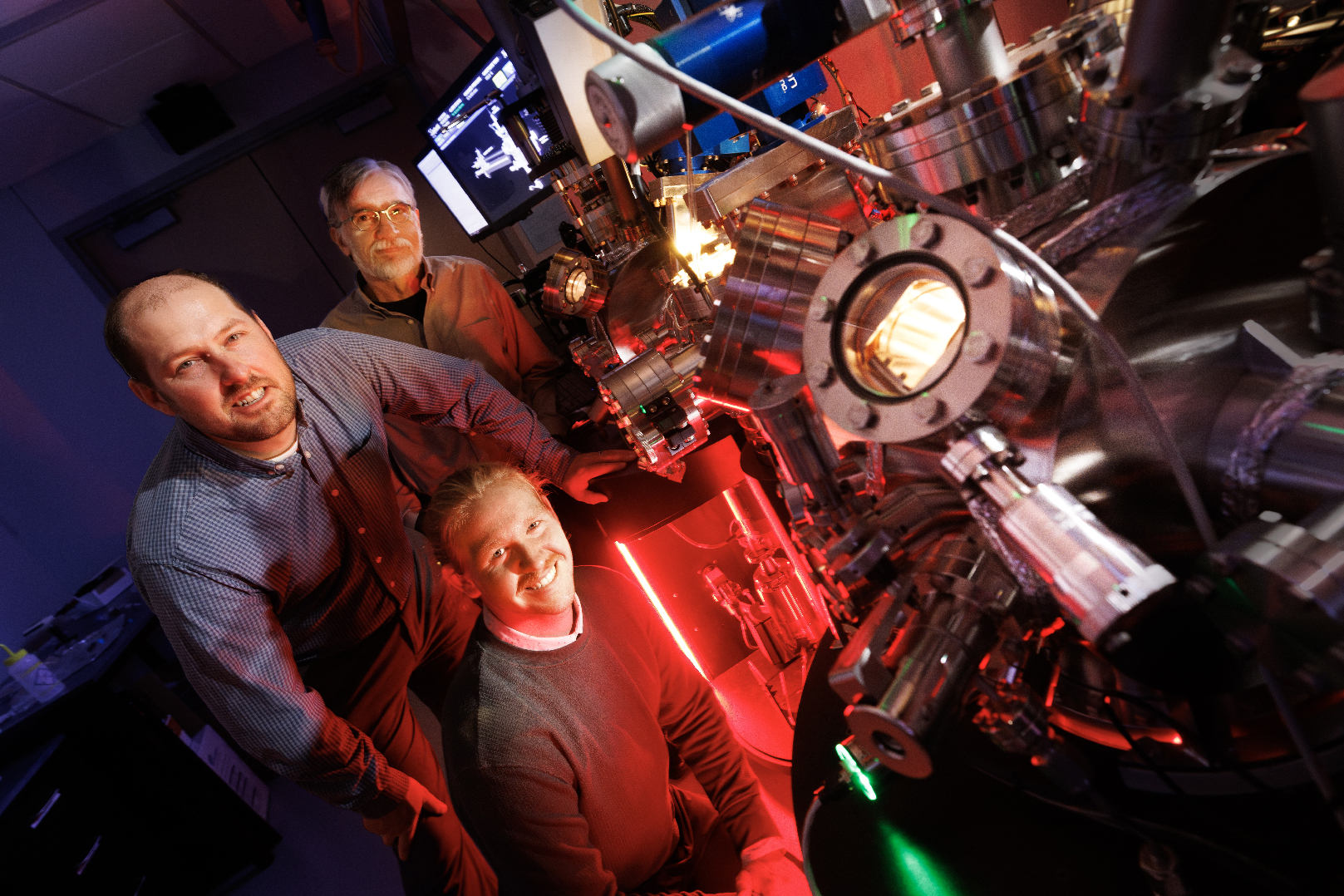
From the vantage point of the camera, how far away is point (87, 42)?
300cm

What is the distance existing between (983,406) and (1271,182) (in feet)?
1.08

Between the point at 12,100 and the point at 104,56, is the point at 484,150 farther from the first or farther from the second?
the point at 12,100

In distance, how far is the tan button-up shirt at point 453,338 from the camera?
2.46 m

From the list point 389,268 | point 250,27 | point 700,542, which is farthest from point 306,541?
point 250,27

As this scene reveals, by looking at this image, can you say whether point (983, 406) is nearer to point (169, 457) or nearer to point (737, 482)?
point (737, 482)

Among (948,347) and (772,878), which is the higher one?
(948,347)

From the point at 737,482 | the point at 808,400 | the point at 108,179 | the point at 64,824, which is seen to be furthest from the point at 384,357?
the point at 108,179

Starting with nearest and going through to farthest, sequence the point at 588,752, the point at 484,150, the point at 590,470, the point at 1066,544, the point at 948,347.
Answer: the point at 1066,544 < the point at 948,347 < the point at 588,752 < the point at 590,470 < the point at 484,150

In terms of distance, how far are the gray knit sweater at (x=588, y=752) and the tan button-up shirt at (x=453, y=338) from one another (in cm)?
106

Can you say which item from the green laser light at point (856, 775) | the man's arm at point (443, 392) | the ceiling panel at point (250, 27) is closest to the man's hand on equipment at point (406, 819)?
the man's arm at point (443, 392)

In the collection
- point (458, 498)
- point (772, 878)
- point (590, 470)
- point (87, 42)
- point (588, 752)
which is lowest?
point (772, 878)

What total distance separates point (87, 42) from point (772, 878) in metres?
4.19

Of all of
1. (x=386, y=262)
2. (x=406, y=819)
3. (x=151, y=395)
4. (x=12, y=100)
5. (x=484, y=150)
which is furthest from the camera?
(x=12, y=100)

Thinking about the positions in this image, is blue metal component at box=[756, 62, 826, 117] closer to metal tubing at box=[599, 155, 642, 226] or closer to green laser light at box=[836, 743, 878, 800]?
metal tubing at box=[599, 155, 642, 226]
